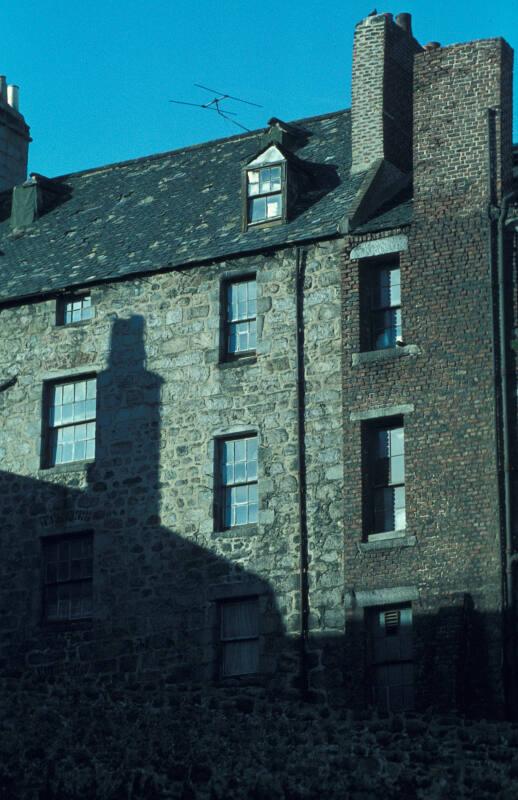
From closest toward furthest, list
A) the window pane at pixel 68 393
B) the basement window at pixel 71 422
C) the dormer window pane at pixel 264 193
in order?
the basement window at pixel 71 422 → the dormer window pane at pixel 264 193 → the window pane at pixel 68 393

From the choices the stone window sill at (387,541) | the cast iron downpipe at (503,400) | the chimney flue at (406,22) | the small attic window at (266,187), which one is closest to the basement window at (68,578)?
the stone window sill at (387,541)

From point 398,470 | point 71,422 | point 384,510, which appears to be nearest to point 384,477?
point 398,470

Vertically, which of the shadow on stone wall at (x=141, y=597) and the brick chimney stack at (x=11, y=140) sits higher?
the brick chimney stack at (x=11, y=140)

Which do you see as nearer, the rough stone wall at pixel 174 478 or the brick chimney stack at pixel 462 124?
the rough stone wall at pixel 174 478

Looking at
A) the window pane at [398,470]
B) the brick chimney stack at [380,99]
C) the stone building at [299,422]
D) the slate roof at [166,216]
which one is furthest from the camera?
the brick chimney stack at [380,99]

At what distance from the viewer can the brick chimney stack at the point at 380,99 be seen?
39.6 m

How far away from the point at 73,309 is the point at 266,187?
16.1 ft

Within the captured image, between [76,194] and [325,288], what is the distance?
33.7 feet

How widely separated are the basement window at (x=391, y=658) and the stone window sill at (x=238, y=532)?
3.02m

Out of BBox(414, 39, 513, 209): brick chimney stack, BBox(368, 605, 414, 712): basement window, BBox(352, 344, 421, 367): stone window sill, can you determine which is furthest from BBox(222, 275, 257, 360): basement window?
BBox(368, 605, 414, 712): basement window

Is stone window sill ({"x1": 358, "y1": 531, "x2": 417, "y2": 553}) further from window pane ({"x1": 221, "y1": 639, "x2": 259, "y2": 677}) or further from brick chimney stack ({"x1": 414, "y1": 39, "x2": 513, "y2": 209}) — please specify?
brick chimney stack ({"x1": 414, "y1": 39, "x2": 513, "y2": 209})

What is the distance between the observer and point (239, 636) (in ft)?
120

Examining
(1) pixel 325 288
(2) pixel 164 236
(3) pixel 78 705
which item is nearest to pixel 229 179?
(2) pixel 164 236

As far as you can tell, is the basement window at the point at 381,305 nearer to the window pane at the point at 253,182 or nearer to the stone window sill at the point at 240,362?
the stone window sill at the point at 240,362
